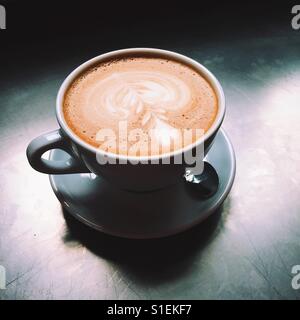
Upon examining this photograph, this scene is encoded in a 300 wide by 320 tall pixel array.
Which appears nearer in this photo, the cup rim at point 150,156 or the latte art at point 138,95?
the cup rim at point 150,156

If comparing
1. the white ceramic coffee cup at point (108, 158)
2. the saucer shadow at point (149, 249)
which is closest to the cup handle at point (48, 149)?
the white ceramic coffee cup at point (108, 158)

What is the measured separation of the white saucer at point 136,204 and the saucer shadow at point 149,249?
46 mm

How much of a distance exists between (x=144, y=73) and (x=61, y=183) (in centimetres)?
26

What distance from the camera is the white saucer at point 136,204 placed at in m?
0.70

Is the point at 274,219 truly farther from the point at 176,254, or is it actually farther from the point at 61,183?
the point at 61,183

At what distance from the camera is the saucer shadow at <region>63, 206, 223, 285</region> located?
71cm

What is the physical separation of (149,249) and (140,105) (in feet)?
0.84

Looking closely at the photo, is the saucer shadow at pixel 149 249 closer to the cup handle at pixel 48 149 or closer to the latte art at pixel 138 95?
the cup handle at pixel 48 149

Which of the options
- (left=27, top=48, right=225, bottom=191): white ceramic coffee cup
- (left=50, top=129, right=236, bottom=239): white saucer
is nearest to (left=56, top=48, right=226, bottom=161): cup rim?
(left=27, top=48, right=225, bottom=191): white ceramic coffee cup

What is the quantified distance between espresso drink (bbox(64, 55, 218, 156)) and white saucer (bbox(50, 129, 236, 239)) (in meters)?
0.11

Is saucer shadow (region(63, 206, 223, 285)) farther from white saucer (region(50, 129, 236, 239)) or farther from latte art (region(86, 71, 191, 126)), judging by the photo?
latte art (region(86, 71, 191, 126))

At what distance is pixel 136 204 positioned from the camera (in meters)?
0.74

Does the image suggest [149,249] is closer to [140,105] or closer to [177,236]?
[177,236]

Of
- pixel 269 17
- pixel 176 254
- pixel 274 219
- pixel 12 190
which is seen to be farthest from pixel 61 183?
pixel 269 17
